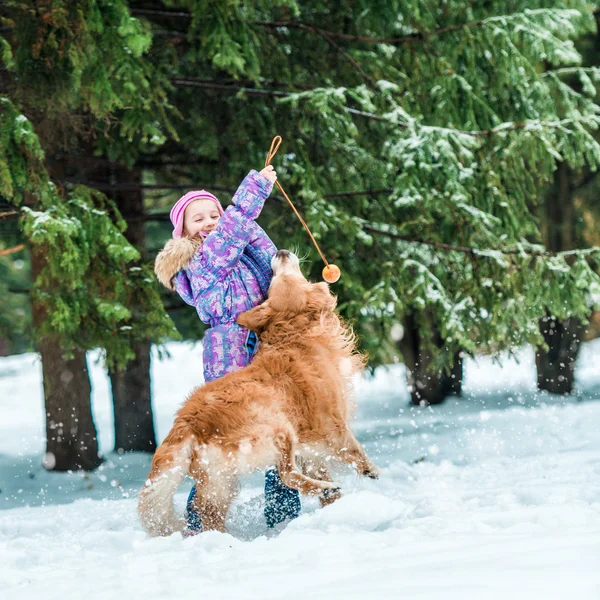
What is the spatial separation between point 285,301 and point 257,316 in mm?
165

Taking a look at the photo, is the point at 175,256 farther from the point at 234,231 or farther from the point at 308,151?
the point at 308,151

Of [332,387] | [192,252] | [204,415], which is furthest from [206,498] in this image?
[192,252]

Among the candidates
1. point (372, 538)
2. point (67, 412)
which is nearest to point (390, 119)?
point (372, 538)

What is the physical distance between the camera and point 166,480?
3.45 meters

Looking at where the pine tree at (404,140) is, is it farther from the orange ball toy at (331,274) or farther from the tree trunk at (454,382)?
the tree trunk at (454,382)

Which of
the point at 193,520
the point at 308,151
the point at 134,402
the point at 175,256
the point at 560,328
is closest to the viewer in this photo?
the point at 193,520

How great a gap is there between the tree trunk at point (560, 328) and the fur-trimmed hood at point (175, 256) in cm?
874

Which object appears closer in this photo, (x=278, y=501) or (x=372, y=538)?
(x=372, y=538)

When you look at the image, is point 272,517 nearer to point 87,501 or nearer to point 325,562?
point 325,562

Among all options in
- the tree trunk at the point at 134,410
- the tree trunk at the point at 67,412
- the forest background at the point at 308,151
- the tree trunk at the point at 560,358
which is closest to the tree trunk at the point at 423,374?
the tree trunk at the point at 560,358

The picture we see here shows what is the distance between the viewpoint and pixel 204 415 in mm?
3494

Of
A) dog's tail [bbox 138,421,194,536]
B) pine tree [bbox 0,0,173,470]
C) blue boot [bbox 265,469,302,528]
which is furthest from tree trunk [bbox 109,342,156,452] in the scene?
dog's tail [bbox 138,421,194,536]

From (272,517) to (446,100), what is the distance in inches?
182

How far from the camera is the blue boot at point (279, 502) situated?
3.94 metres
